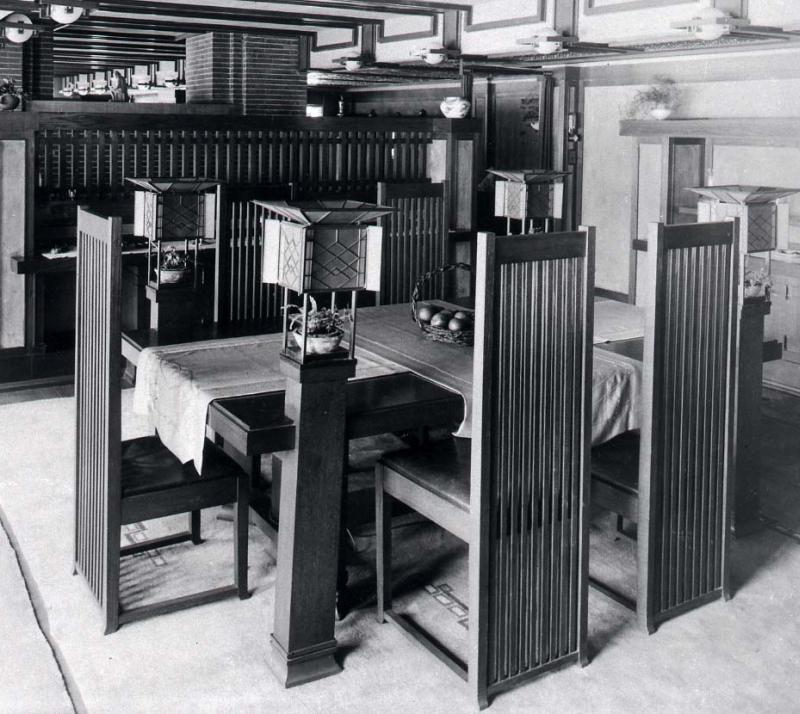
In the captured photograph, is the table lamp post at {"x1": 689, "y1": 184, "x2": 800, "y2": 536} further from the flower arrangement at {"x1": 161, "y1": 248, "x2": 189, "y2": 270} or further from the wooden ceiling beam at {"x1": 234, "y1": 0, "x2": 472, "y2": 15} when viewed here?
the wooden ceiling beam at {"x1": 234, "y1": 0, "x2": 472, "y2": 15}

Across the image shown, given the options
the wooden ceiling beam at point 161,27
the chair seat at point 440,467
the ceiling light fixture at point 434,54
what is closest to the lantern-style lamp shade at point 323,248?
the chair seat at point 440,467

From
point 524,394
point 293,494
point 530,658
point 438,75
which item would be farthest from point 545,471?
point 438,75

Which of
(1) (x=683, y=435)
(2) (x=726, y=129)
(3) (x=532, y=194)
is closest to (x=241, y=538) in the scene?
(1) (x=683, y=435)

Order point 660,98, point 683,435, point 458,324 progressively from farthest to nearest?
point 660,98, point 458,324, point 683,435

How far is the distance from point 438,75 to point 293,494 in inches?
331

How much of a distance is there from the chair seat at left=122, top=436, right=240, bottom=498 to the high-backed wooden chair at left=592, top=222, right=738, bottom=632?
1277 millimetres

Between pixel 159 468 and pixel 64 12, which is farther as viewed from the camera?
pixel 64 12

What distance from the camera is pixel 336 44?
35.3ft

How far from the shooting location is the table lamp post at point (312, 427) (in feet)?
9.12

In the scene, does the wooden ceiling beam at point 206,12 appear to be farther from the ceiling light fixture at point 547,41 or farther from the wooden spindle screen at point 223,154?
the ceiling light fixture at point 547,41

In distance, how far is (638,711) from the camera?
273 centimetres

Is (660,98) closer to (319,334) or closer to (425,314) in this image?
(425,314)

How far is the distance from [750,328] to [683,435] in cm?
88

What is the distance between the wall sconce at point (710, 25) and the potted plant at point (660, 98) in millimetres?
2229
